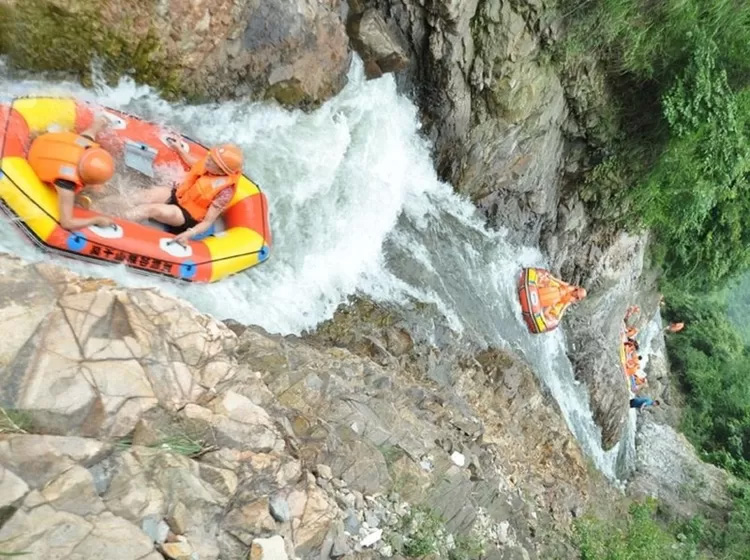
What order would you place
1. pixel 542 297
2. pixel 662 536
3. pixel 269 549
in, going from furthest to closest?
pixel 542 297
pixel 662 536
pixel 269 549

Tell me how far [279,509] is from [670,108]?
20.0 feet

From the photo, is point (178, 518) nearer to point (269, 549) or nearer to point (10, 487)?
point (269, 549)

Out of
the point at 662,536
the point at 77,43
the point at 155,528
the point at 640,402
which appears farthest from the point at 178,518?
the point at 640,402

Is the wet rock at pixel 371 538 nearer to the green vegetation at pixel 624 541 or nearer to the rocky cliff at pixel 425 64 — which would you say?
the green vegetation at pixel 624 541

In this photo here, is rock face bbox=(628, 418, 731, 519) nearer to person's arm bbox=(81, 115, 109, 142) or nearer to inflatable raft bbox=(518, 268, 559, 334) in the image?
inflatable raft bbox=(518, 268, 559, 334)

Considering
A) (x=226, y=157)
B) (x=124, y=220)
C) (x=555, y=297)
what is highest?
(x=226, y=157)

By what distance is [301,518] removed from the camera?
3168 mm

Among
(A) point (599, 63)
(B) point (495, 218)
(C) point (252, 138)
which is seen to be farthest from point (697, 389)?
(C) point (252, 138)

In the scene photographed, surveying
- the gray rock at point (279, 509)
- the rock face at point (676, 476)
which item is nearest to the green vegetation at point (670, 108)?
the rock face at point (676, 476)

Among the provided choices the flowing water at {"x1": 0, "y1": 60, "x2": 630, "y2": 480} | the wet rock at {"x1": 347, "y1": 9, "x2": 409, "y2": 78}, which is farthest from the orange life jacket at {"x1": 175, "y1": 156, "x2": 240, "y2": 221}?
the wet rock at {"x1": 347, "y1": 9, "x2": 409, "y2": 78}

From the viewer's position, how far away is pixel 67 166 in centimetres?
411

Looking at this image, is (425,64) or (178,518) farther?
(425,64)

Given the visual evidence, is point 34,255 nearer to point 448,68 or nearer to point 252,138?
point 252,138

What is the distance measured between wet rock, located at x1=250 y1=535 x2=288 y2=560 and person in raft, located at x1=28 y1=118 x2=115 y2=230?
259 cm
